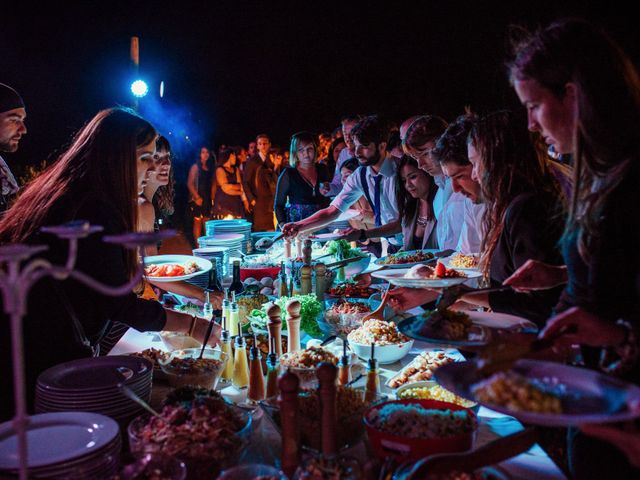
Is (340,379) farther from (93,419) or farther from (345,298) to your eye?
(345,298)

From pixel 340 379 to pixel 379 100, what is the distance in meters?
17.3

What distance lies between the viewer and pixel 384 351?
7.47 ft

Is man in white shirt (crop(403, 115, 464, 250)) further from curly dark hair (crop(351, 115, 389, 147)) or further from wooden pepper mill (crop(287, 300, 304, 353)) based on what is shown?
wooden pepper mill (crop(287, 300, 304, 353))

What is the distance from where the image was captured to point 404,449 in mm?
1334

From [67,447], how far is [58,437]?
7 cm

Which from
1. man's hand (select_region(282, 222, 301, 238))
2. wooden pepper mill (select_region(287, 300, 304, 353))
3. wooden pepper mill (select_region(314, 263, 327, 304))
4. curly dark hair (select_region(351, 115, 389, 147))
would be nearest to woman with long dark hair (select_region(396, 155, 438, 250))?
curly dark hair (select_region(351, 115, 389, 147))

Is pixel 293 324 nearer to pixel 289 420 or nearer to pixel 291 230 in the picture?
pixel 289 420

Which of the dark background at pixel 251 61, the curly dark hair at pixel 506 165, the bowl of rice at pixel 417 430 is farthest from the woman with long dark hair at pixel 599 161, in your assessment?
the dark background at pixel 251 61

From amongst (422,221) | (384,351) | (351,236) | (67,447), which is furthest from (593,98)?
(351,236)

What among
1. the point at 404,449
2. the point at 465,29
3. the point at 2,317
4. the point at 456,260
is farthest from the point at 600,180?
the point at 465,29

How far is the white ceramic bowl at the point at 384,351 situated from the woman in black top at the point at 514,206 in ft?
1.17

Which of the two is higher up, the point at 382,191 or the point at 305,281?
the point at 382,191

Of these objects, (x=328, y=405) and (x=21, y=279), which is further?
(x=328, y=405)

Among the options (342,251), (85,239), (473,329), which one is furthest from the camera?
(342,251)
